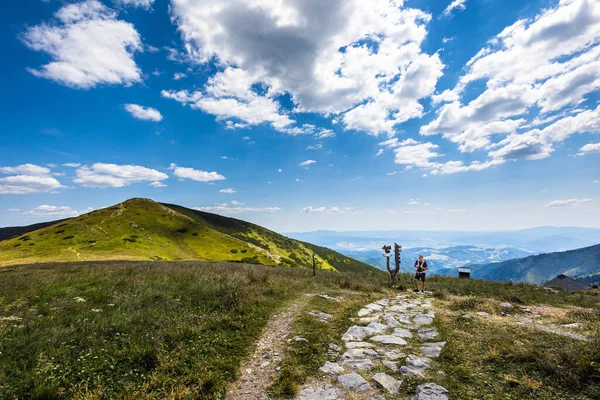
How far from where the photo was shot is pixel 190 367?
661 centimetres

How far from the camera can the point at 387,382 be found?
6242 millimetres

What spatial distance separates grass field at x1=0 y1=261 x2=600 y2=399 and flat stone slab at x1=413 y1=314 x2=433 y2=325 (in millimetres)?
553

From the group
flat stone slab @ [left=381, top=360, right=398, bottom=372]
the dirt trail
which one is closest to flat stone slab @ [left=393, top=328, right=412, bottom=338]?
flat stone slab @ [left=381, top=360, right=398, bottom=372]

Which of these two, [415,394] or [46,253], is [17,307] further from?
[46,253]

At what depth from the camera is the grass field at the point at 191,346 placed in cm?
559

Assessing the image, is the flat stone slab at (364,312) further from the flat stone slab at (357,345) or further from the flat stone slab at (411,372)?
the flat stone slab at (411,372)

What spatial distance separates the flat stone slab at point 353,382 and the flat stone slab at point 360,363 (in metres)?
0.37

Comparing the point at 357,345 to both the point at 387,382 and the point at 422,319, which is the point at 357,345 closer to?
the point at 387,382

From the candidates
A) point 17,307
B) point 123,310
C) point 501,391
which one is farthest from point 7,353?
point 501,391

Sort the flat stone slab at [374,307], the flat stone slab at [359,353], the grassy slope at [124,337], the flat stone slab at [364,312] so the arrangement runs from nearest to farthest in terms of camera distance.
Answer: the grassy slope at [124,337] < the flat stone slab at [359,353] < the flat stone slab at [364,312] < the flat stone slab at [374,307]

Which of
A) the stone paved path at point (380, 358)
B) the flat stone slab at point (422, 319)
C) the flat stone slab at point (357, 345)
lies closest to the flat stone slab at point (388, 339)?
the stone paved path at point (380, 358)

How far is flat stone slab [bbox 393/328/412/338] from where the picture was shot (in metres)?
9.19

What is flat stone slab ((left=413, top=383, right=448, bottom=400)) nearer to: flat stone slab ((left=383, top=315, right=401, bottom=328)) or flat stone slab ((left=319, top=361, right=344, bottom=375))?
flat stone slab ((left=319, top=361, right=344, bottom=375))

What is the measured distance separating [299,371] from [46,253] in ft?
227
